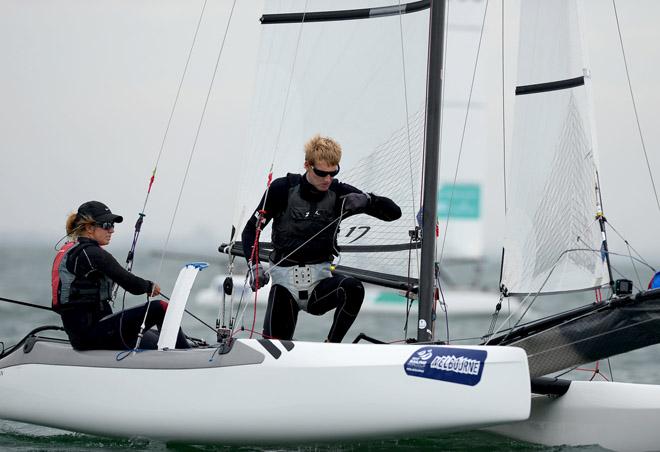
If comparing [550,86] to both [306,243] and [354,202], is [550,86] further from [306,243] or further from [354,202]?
[306,243]

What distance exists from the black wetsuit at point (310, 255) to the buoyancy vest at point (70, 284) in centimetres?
70

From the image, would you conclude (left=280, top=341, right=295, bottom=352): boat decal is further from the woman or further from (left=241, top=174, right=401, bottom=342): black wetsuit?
the woman

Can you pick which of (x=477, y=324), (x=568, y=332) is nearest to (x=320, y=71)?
(x=568, y=332)

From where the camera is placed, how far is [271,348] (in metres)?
4.22

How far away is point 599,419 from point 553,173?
1.34m

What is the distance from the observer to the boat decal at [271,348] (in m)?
4.20

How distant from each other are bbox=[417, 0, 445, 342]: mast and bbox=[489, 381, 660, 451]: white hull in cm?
79

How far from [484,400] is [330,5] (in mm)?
2758

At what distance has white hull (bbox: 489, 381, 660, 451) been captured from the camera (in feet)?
15.6

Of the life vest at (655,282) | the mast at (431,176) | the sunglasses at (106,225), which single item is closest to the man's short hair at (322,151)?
the mast at (431,176)

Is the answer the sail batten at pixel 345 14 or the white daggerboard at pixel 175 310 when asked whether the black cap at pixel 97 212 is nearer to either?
the white daggerboard at pixel 175 310

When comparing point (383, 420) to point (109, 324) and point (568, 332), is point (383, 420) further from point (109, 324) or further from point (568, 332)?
point (109, 324)

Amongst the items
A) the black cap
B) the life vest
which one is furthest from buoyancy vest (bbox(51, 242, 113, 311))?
the life vest

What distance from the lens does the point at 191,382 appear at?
170 inches
